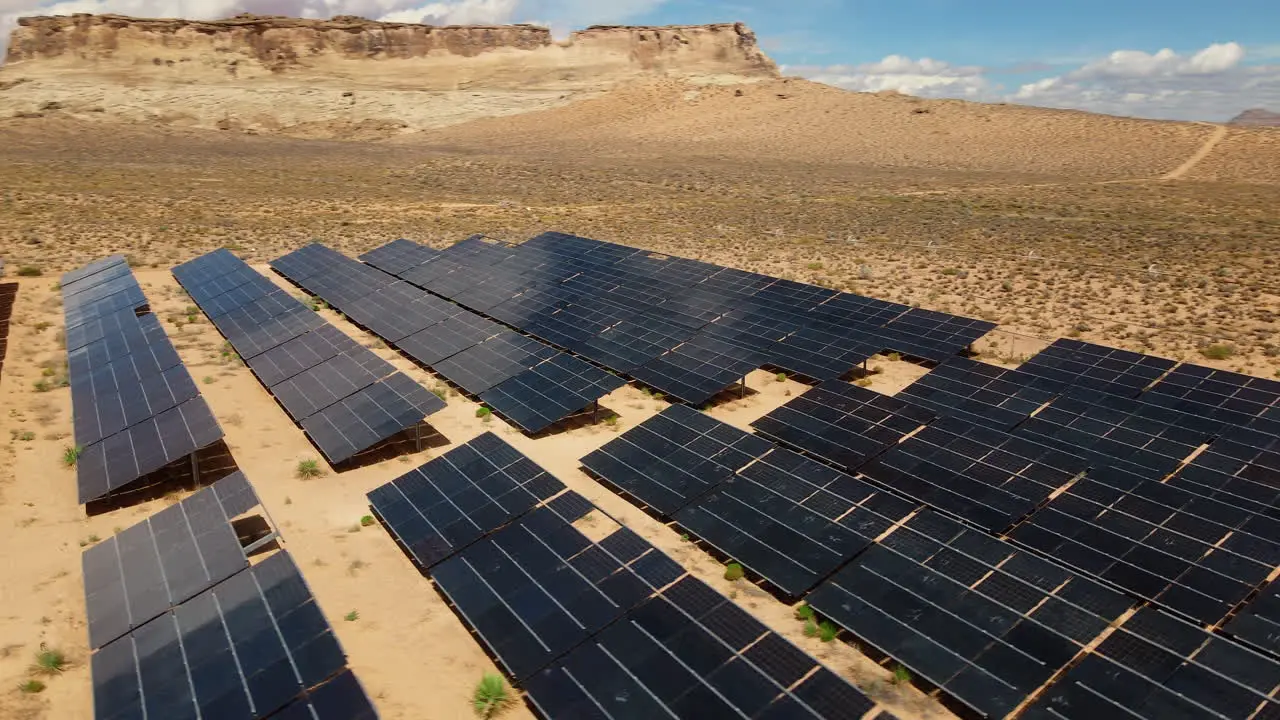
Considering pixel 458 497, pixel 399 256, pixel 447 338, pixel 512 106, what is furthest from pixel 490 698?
pixel 512 106

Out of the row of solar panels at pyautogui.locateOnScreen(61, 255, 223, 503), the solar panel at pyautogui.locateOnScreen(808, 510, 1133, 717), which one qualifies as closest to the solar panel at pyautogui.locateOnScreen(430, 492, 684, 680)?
the solar panel at pyautogui.locateOnScreen(808, 510, 1133, 717)

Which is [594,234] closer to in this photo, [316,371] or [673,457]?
[316,371]

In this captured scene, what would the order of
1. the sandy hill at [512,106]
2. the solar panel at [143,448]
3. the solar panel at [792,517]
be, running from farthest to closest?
the sandy hill at [512,106]
the solar panel at [143,448]
the solar panel at [792,517]

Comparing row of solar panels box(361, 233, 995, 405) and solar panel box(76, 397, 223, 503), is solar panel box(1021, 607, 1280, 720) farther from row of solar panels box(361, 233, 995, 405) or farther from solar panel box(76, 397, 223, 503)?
solar panel box(76, 397, 223, 503)

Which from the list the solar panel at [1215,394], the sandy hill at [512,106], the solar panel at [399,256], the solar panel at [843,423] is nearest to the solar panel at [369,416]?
the solar panel at [843,423]

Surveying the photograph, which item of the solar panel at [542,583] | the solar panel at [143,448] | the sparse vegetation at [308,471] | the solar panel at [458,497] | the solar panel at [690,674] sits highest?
the solar panel at [690,674]

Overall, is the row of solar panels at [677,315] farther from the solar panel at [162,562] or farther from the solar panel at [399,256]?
the solar panel at [162,562]

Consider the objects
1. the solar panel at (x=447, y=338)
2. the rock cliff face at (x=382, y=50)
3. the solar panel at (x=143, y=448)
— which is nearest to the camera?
the solar panel at (x=143, y=448)
